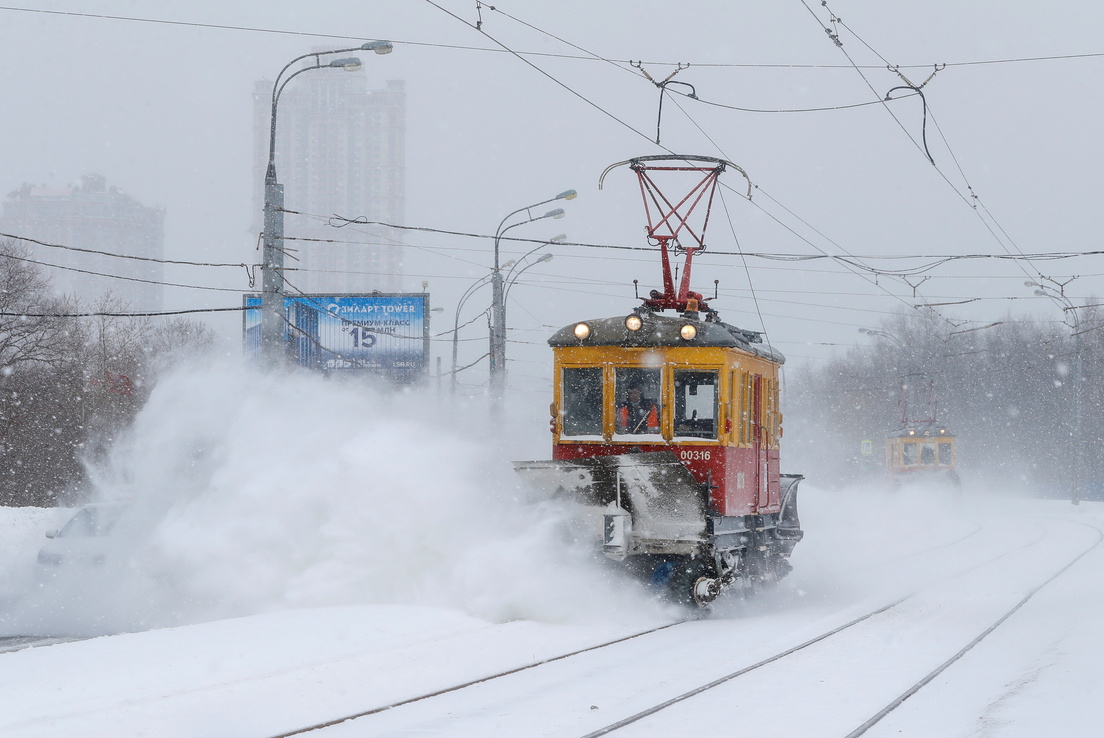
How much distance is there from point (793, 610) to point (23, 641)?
8016 mm

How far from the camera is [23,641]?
1195cm

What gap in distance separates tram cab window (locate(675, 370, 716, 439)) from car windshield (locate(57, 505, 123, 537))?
23.5 ft

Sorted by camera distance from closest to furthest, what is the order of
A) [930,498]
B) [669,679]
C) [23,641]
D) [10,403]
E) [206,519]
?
[669,679] → [23,641] → [206,519] → [10,403] → [930,498]

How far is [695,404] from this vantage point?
1334cm

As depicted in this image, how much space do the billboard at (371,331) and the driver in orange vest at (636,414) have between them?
30.9 meters

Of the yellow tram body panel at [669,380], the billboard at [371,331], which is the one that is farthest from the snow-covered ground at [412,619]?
the billboard at [371,331]

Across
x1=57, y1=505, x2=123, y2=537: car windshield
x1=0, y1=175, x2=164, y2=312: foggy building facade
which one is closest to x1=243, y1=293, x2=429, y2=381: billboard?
x1=57, y1=505, x2=123, y2=537: car windshield

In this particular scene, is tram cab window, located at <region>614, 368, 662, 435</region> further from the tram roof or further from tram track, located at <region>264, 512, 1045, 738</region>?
tram track, located at <region>264, 512, 1045, 738</region>

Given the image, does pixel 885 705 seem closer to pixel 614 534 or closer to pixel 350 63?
pixel 614 534

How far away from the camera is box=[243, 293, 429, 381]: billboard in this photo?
44.5 metres

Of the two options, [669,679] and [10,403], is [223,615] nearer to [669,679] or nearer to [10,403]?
[669,679]

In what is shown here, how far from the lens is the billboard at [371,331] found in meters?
44.5

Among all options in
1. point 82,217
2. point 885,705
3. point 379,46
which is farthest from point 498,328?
point 82,217

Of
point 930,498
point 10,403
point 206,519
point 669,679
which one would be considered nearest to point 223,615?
point 206,519
